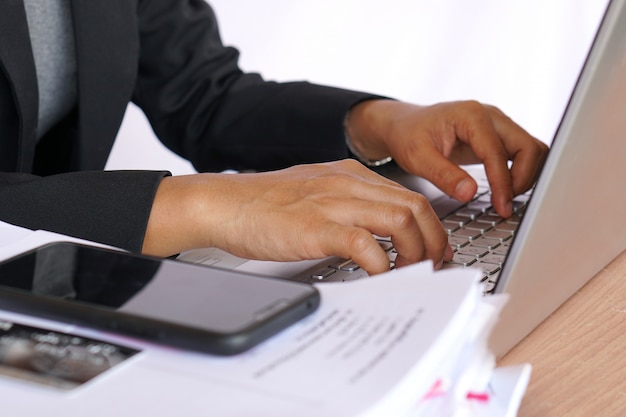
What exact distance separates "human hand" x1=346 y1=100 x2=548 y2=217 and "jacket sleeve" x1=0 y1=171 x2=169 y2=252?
327mm

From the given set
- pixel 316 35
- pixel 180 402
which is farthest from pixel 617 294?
pixel 316 35

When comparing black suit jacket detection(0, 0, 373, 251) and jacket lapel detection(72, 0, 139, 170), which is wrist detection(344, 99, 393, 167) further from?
jacket lapel detection(72, 0, 139, 170)

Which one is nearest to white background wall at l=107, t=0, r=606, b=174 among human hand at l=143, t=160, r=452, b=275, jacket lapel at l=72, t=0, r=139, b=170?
jacket lapel at l=72, t=0, r=139, b=170

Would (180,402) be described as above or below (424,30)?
above

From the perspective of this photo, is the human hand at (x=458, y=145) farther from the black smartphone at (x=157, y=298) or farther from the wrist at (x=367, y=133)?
the black smartphone at (x=157, y=298)

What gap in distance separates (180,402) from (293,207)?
36 cm

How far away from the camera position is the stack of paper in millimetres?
374

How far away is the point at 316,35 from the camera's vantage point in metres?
2.72

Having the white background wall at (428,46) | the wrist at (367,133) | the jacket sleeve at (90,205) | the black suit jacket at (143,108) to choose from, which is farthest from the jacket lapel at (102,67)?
the white background wall at (428,46)

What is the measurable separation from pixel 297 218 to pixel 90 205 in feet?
0.56

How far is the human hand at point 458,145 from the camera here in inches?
37.3

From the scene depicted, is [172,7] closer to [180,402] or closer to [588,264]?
[588,264]

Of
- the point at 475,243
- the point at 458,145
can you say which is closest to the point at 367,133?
the point at 458,145

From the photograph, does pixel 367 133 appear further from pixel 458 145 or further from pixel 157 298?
pixel 157 298
